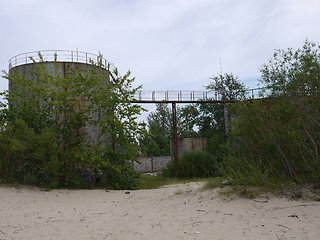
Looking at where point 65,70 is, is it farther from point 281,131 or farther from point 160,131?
point 160,131

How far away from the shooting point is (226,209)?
24.4ft

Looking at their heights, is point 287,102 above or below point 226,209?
above

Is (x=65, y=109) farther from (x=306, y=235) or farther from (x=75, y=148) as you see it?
(x=306, y=235)

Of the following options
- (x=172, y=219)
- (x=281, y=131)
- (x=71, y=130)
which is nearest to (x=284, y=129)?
(x=281, y=131)

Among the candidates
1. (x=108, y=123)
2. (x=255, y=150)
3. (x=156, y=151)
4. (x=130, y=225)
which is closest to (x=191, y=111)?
(x=156, y=151)

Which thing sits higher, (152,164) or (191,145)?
(191,145)

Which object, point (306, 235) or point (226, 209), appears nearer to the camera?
point (306, 235)

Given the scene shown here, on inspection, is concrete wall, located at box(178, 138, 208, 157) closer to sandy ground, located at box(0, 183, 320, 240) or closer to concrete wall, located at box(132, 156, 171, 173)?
concrete wall, located at box(132, 156, 171, 173)

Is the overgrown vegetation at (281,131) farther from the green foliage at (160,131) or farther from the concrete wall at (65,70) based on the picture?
the green foliage at (160,131)

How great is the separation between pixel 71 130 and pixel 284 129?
969 centimetres

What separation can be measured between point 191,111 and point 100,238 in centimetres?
3761

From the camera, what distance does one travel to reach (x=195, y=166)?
22719 mm

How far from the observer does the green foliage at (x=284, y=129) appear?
840cm

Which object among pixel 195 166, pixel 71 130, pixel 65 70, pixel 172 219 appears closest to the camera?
pixel 172 219
